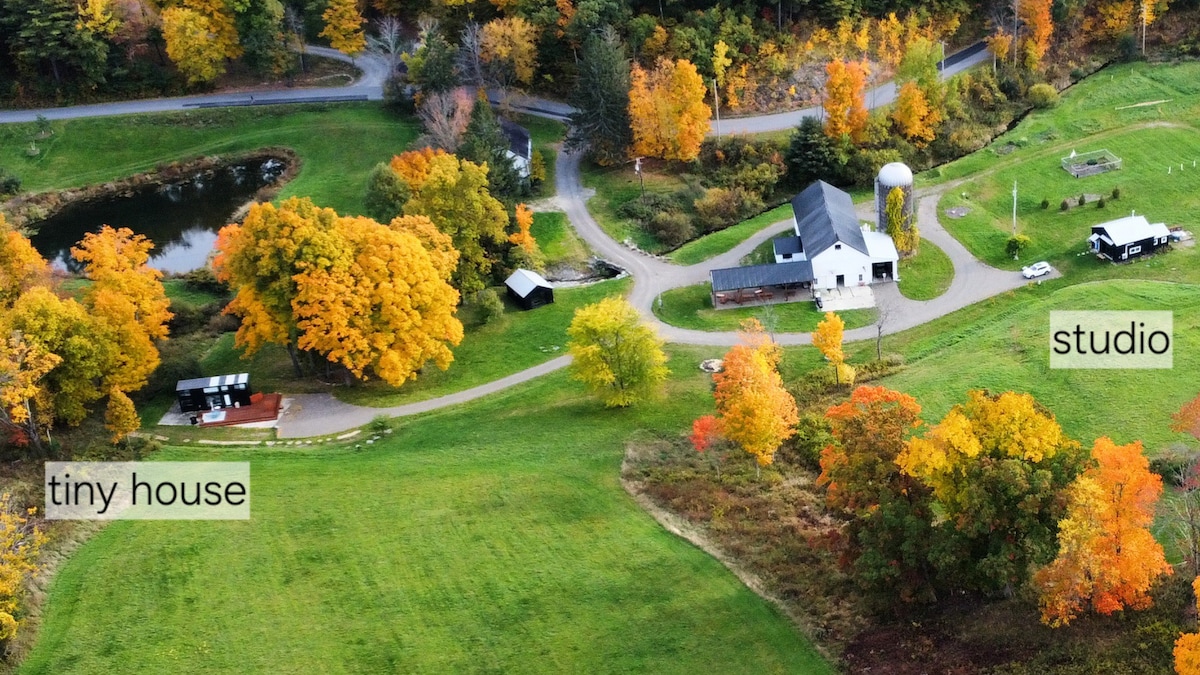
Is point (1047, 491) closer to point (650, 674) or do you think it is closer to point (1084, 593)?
point (1084, 593)

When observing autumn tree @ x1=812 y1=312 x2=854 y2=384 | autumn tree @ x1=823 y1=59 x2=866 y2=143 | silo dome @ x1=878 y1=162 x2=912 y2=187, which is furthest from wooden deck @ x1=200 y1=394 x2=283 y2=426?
autumn tree @ x1=823 y1=59 x2=866 y2=143

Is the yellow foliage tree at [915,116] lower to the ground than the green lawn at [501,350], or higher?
higher

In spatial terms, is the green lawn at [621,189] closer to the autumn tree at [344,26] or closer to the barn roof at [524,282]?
the barn roof at [524,282]

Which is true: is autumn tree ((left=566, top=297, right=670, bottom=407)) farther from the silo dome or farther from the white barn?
the silo dome

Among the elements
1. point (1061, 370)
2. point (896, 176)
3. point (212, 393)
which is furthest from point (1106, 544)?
point (212, 393)

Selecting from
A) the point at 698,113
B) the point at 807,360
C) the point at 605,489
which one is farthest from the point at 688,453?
the point at 698,113

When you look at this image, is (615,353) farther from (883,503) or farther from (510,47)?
(510,47)

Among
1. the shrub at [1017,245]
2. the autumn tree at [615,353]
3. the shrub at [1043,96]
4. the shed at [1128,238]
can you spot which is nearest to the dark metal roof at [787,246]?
the shrub at [1017,245]
